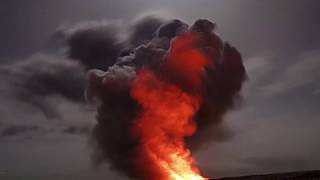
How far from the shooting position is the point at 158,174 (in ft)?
318

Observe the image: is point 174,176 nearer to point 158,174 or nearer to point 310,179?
point 158,174

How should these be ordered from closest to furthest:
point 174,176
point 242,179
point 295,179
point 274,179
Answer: point 174,176
point 295,179
point 274,179
point 242,179

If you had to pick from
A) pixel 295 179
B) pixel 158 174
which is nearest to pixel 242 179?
pixel 295 179

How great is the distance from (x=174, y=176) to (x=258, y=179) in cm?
9388

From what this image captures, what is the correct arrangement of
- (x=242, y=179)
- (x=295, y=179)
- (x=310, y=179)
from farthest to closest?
(x=242, y=179), (x=295, y=179), (x=310, y=179)

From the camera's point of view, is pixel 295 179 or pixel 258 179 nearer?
pixel 295 179

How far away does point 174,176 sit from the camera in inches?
3679

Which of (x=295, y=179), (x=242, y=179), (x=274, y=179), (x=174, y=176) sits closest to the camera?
(x=174, y=176)

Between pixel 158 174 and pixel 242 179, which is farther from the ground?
pixel 242 179

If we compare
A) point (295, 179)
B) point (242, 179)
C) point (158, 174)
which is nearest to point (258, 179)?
point (242, 179)

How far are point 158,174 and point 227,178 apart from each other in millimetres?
99646

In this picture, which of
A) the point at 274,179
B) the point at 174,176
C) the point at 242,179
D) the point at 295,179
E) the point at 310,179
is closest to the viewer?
the point at 174,176

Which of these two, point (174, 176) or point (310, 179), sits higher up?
point (310, 179)

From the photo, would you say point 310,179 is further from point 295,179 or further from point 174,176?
point 174,176
